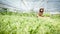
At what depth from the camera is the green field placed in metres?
2.88

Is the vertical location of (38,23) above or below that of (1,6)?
below

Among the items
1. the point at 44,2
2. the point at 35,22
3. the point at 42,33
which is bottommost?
the point at 42,33

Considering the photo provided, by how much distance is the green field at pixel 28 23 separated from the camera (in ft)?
9.46

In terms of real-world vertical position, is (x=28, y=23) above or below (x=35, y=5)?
below

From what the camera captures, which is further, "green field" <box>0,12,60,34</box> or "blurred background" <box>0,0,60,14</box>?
"blurred background" <box>0,0,60,14</box>

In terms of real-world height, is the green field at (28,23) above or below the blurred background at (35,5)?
below

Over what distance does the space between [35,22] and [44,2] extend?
0.45m

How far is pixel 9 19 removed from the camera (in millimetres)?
3012

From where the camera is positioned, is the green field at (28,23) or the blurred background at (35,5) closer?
the green field at (28,23)

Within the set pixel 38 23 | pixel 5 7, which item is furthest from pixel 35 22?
pixel 5 7

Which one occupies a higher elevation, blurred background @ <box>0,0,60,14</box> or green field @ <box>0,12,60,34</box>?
blurred background @ <box>0,0,60,14</box>

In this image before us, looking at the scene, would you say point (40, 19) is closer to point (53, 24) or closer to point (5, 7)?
point (53, 24)

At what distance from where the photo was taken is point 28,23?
2967 mm

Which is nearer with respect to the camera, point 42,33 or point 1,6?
point 42,33
